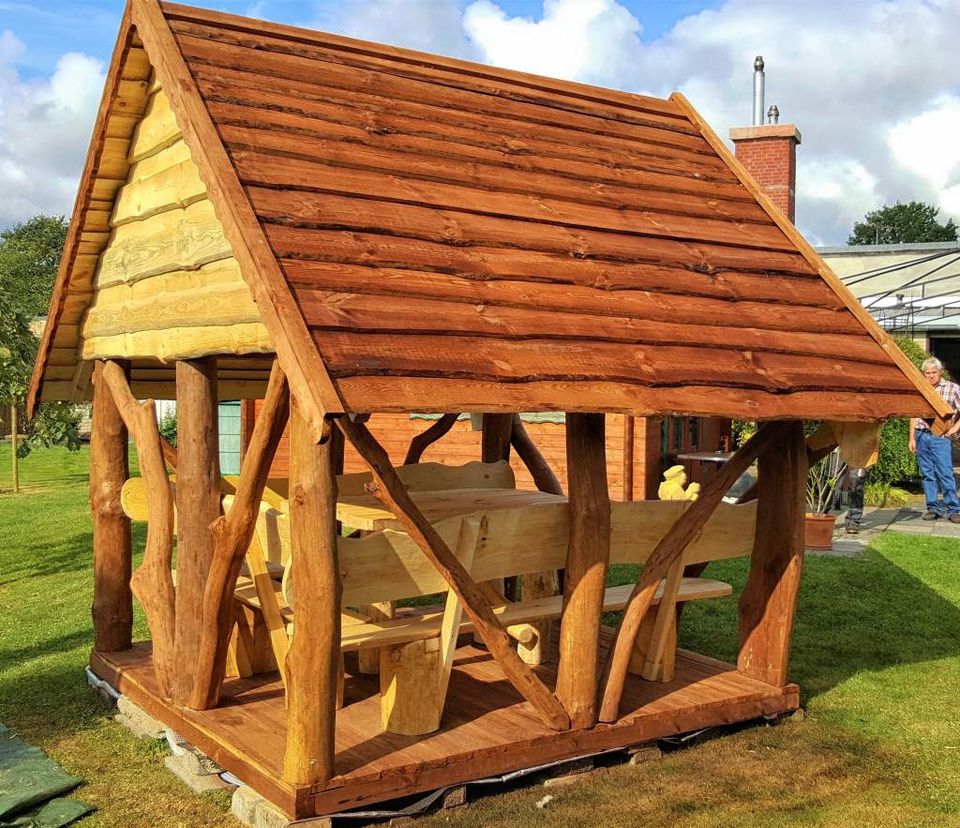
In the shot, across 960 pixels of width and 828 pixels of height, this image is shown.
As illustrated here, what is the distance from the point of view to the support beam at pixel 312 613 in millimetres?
4926

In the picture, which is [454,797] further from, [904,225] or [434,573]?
[904,225]

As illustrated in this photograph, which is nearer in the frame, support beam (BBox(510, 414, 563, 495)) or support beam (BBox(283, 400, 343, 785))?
support beam (BBox(283, 400, 343, 785))

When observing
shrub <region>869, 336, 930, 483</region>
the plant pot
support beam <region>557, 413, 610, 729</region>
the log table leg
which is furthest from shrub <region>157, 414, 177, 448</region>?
support beam <region>557, 413, 610, 729</region>

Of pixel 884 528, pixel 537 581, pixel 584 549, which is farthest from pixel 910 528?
pixel 584 549

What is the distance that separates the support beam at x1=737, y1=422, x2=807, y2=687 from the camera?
267 inches

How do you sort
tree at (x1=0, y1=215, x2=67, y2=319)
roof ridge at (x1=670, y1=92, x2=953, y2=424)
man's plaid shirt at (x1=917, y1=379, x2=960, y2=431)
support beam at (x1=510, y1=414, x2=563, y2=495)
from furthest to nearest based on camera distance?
tree at (x1=0, y1=215, x2=67, y2=319), man's plaid shirt at (x1=917, y1=379, x2=960, y2=431), support beam at (x1=510, y1=414, x2=563, y2=495), roof ridge at (x1=670, y1=92, x2=953, y2=424)

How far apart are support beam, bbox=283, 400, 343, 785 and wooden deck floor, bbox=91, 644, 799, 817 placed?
165 mm

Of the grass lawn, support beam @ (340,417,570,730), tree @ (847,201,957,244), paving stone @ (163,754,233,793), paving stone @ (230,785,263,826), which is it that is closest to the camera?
support beam @ (340,417,570,730)

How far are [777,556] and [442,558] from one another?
2.53 m

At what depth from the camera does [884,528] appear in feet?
48.5

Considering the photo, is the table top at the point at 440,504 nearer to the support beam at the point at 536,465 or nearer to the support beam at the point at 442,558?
the support beam at the point at 536,465

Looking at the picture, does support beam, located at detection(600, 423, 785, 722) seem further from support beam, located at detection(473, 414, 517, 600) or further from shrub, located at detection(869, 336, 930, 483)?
shrub, located at detection(869, 336, 930, 483)

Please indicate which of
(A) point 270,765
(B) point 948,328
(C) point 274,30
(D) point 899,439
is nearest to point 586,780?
(A) point 270,765

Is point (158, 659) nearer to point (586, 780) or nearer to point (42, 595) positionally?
point (586, 780)
